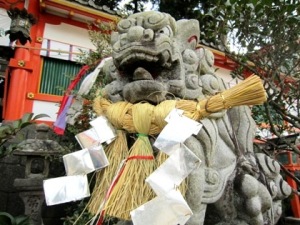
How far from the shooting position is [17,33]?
155 inches

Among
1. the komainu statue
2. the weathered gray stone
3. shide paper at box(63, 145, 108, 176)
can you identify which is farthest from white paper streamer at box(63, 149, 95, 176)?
the weathered gray stone

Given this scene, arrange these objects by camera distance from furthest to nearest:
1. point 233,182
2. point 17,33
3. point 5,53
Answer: point 5,53
point 17,33
point 233,182

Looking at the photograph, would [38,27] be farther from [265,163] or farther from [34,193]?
[265,163]

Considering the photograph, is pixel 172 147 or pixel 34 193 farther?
pixel 34 193

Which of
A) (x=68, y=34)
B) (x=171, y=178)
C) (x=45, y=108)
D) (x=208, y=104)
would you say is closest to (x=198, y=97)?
(x=208, y=104)

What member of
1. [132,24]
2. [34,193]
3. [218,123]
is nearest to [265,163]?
[218,123]

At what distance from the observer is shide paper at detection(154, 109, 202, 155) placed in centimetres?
132

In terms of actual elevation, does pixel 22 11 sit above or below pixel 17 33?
above

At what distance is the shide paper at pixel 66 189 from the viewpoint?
143cm

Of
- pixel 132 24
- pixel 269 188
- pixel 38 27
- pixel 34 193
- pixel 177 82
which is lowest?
pixel 34 193

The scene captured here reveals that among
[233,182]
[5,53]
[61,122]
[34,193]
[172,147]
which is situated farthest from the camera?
[5,53]

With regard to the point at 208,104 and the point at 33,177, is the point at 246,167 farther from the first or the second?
the point at 33,177

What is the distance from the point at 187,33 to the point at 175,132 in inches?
28.6

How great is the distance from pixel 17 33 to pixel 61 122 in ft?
8.13
